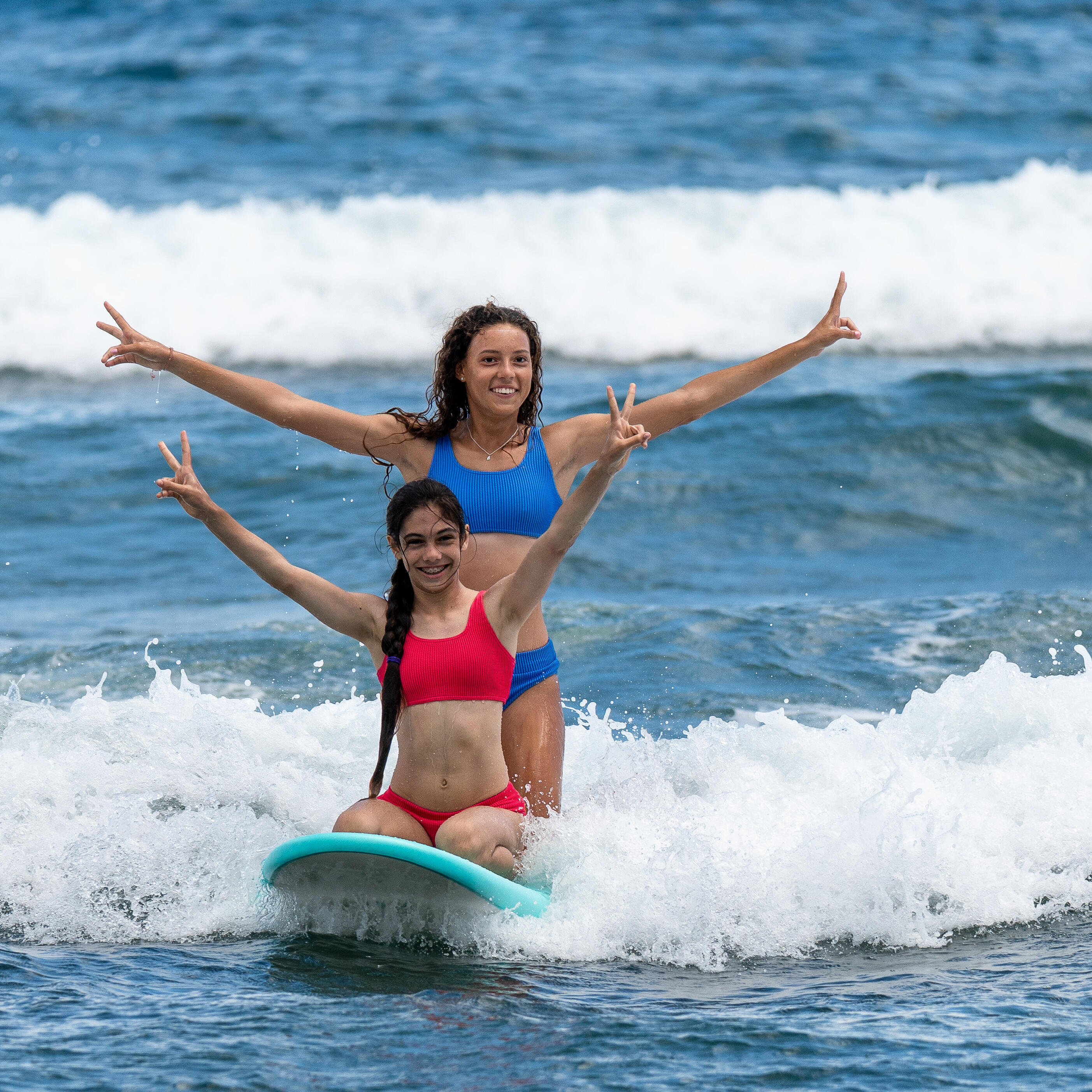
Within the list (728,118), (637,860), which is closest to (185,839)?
(637,860)

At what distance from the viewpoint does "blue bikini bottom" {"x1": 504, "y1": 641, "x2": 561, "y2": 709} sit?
4.79 meters

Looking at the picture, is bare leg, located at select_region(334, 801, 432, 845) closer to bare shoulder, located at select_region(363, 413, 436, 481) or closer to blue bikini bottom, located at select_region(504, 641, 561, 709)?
blue bikini bottom, located at select_region(504, 641, 561, 709)

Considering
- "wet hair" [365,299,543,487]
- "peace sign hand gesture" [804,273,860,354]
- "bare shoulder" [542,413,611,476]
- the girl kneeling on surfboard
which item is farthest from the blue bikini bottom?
"peace sign hand gesture" [804,273,860,354]

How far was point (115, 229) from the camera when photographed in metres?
16.3

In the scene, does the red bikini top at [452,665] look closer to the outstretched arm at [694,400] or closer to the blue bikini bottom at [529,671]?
the blue bikini bottom at [529,671]

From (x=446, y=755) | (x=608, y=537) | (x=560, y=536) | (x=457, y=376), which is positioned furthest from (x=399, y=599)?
(x=608, y=537)

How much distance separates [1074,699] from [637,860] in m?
2.29

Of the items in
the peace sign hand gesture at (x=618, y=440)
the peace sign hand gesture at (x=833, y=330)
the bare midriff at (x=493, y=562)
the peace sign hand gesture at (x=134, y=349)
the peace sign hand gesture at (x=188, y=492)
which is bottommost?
the bare midriff at (x=493, y=562)

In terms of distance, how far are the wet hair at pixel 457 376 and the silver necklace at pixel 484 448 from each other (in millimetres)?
51

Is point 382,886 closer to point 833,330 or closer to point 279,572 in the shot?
point 279,572

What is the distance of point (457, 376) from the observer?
4914 mm

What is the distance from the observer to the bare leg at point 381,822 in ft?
14.4

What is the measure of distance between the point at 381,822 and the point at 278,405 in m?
1.42

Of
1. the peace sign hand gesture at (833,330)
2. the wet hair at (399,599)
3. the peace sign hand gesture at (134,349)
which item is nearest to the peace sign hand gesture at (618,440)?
the wet hair at (399,599)
